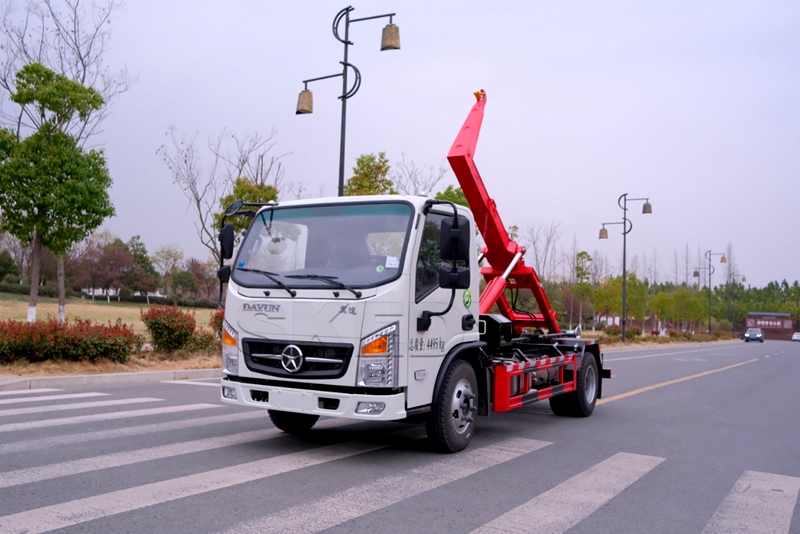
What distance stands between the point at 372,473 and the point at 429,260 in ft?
6.80

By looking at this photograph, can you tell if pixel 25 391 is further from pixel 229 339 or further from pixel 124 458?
pixel 229 339

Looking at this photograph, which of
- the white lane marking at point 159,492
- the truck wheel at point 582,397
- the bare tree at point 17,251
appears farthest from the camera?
the bare tree at point 17,251

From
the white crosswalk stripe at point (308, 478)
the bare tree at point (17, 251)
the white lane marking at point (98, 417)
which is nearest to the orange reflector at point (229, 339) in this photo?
the white crosswalk stripe at point (308, 478)

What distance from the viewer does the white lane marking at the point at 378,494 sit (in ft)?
15.4

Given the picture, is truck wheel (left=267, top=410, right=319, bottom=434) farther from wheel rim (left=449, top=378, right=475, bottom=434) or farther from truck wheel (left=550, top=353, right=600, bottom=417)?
truck wheel (left=550, top=353, right=600, bottom=417)

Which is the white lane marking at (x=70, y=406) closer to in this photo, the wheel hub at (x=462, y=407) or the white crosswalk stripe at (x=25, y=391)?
the white crosswalk stripe at (x=25, y=391)

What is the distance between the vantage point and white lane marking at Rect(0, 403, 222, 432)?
797 centimetres

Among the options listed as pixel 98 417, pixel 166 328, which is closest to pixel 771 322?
pixel 166 328

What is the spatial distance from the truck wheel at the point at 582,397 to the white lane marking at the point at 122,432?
4.33m

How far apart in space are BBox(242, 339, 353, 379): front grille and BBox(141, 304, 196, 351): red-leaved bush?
986cm

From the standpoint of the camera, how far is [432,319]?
22.4 ft

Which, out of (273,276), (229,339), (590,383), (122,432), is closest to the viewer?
(273,276)

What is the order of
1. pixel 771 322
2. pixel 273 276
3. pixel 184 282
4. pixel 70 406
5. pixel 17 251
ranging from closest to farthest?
pixel 273 276 → pixel 70 406 → pixel 17 251 → pixel 184 282 → pixel 771 322

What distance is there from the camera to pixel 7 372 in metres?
12.6
